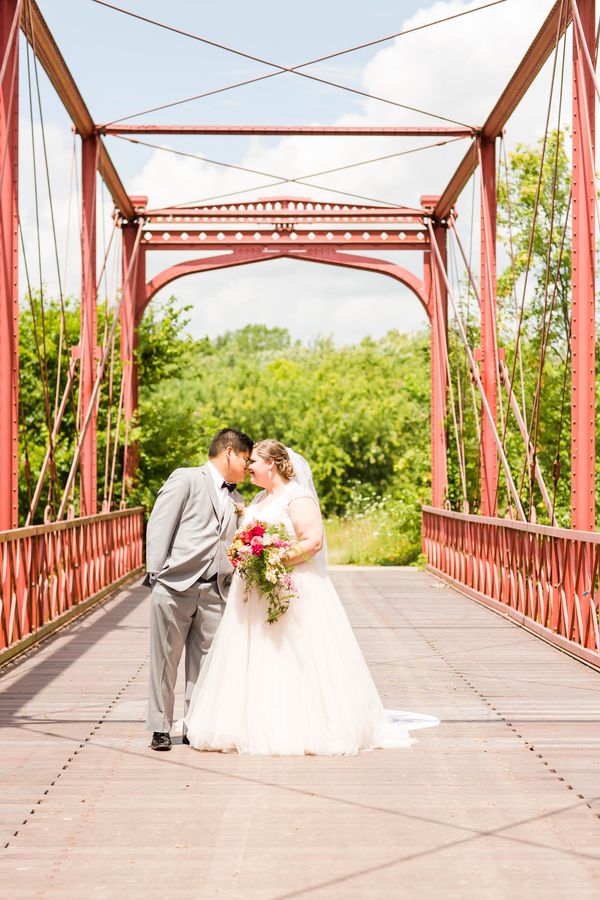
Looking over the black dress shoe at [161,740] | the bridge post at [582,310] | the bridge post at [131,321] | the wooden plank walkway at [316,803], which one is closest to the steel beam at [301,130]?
the bridge post at [131,321]

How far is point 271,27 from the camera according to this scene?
1061cm

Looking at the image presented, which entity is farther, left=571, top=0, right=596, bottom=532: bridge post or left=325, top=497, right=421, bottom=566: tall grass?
left=325, top=497, right=421, bottom=566: tall grass

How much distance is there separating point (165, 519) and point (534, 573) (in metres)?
5.20

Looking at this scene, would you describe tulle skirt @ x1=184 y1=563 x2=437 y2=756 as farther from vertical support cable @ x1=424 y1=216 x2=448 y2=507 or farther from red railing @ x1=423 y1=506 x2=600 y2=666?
vertical support cable @ x1=424 y1=216 x2=448 y2=507

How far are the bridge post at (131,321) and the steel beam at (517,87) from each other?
3933 mm

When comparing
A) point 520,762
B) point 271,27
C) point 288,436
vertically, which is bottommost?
point 520,762

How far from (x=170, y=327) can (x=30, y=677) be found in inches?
455

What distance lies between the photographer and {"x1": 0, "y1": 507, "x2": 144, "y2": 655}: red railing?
27.6 feet

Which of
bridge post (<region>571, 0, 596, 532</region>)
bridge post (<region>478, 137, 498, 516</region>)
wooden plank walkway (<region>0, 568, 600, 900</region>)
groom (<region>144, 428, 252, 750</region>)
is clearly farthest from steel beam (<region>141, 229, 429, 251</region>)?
groom (<region>144, 428, 252, 750</region>)

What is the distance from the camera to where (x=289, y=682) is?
217 inches

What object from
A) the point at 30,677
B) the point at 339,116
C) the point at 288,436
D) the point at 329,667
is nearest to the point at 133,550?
the point at 30,677

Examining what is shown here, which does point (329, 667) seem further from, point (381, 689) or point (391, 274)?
point (391, 274)

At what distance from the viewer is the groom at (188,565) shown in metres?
5.52

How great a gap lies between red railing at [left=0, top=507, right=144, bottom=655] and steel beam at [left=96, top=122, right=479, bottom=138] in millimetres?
3836
